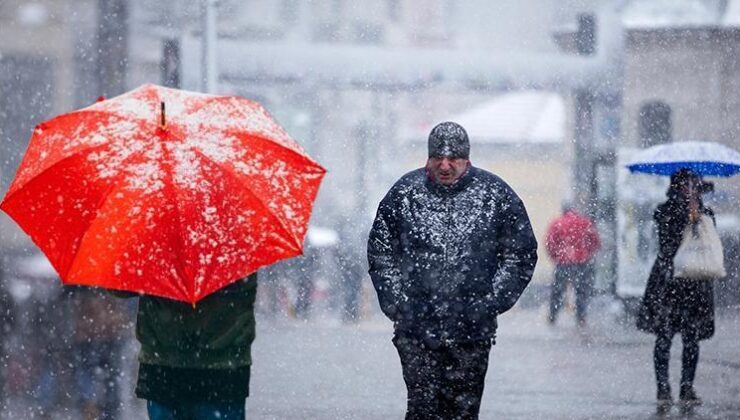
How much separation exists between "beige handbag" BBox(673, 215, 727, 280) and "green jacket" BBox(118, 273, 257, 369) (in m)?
4.77

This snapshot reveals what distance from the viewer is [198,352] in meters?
5.05

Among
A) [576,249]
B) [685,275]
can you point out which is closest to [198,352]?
[685,275]

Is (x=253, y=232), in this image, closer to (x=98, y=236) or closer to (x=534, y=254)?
(x=98, y=236)

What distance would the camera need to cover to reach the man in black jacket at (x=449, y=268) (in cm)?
545

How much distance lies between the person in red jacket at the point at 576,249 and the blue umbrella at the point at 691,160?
6.96 metres

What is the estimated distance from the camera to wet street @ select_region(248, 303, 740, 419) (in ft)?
30.1

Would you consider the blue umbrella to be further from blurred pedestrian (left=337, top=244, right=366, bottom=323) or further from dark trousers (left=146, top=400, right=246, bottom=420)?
blurred pedestrian (left=337, top=244, right=366, bottom=323)

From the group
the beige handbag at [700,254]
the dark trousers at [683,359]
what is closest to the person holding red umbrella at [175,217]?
the beige handbag at [700,254]

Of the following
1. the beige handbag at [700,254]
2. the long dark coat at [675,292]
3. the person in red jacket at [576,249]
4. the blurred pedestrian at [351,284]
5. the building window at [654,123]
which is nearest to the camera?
the beige handbag at [700,254]

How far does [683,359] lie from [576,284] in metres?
8.73

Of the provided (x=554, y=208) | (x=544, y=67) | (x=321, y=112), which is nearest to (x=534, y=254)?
(x=544, y=67)

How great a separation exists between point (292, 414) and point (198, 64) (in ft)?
35.0

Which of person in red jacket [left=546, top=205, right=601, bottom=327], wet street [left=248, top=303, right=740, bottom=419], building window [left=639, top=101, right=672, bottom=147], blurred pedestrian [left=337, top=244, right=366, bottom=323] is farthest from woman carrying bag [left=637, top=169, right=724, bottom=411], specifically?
building window [left=639, top=101, right=672, bottom=147]

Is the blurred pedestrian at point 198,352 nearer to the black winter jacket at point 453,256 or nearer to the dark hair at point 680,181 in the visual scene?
the black winter jacket at point 453,256
